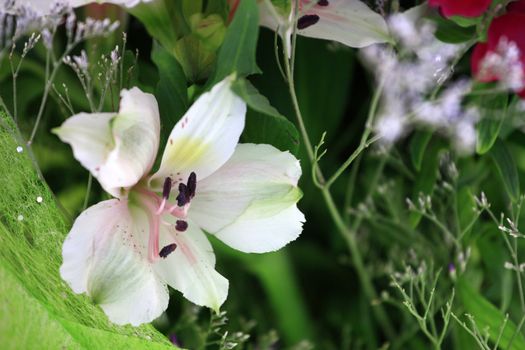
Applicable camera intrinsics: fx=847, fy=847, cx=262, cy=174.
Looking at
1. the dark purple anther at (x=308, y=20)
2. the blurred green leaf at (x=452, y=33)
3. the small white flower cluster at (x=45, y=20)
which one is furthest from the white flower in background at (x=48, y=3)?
the blurred green leaf at (x=452, y=33)

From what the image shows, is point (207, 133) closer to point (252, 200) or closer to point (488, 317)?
point (252, 200)

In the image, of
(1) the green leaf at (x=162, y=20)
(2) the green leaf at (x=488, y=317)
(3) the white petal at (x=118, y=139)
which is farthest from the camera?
(2) the green leaf at (x=488, y=317)

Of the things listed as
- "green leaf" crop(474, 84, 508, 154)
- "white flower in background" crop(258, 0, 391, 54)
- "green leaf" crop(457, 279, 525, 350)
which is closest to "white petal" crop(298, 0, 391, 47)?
"white flower in background" crop(258, 0, 391, 54)

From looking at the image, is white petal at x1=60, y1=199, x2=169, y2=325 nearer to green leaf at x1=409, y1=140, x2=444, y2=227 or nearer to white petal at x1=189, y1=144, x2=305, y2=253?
white petal at x1=189, y1=144, x2=305, y2=253

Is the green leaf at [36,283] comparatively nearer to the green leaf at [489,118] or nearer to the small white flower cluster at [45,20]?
the small white flower cluster at [45,20]

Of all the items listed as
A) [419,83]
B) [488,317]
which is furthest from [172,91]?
[488,317]

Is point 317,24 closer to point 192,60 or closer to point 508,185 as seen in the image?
point 192,60

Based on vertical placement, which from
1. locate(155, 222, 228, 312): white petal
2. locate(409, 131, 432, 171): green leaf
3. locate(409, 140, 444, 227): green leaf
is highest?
locate(155, 222, 228, 312): white petal
